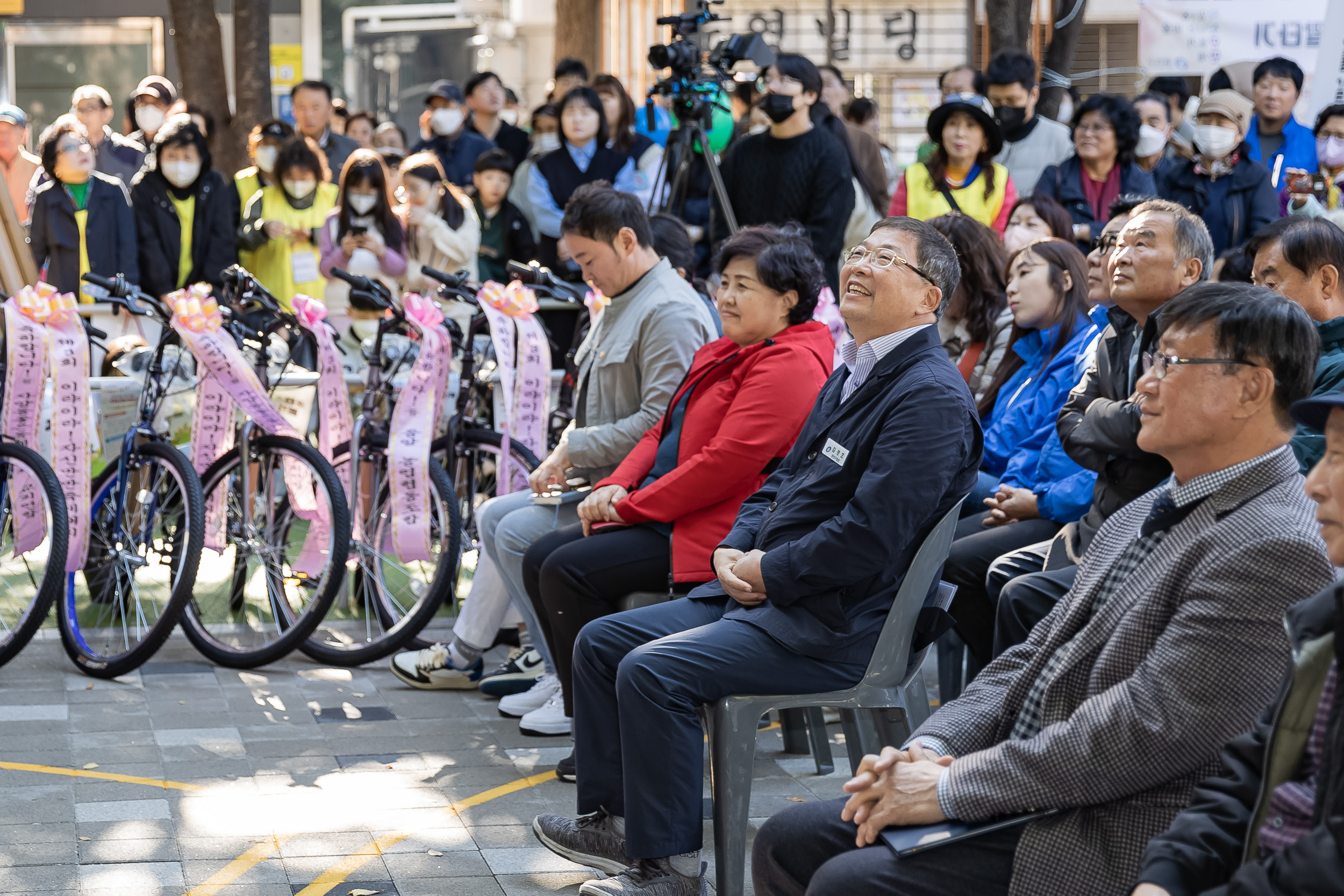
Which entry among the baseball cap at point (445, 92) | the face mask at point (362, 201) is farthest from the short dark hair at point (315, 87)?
the face mask at point (362, 201)

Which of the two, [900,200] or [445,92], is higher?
[445,92]

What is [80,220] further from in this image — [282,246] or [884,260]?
[884,260]

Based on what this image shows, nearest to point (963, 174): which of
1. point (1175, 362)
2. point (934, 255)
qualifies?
point (934, 255)

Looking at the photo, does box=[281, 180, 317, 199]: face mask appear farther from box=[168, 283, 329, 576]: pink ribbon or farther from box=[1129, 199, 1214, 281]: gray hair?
box=[1129, 199, 1214, 281]: gray hair

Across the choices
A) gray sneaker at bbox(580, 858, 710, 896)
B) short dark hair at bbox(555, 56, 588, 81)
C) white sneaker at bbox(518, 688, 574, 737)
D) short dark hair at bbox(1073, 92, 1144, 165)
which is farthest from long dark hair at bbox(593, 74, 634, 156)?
gray sneaker at bbox(580, 858, 710, 896)

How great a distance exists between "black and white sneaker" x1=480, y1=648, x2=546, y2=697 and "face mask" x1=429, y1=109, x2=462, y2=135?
610 cm

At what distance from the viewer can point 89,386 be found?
573cm

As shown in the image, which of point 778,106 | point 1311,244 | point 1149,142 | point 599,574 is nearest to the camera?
point 1311,244

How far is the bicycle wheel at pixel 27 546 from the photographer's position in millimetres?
5312

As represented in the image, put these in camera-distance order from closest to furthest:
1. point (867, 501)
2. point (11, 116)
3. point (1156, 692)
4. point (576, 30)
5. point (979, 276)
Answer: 1. point (1156, 692)
2. point (867, 501)
3. point (979, 276)
4. point (11, 116)
5. point (576, 30)

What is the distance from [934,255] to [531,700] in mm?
2187

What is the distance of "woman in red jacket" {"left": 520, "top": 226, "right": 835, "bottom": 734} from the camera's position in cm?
411

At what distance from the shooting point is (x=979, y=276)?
207 inches

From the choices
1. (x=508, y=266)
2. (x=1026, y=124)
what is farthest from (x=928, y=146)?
(x=508, y=266)
